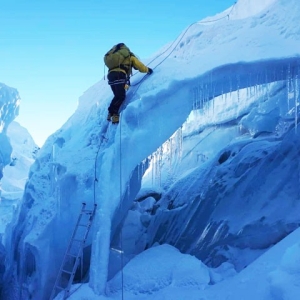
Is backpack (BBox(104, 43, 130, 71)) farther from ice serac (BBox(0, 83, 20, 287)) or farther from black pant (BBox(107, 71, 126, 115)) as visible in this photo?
ice serac (BBox(0, 83, 20, 287))

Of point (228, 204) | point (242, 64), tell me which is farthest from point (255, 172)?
point (242, 64)

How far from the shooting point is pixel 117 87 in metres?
6.28

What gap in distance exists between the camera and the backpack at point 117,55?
6.22 m

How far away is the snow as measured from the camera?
18.6 ft

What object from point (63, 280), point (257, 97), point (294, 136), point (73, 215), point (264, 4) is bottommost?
point (63, 280)

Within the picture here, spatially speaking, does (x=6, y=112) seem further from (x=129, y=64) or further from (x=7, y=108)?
(x=129, y=64)

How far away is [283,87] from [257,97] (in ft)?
6.07

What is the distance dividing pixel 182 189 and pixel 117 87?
4.49 metres

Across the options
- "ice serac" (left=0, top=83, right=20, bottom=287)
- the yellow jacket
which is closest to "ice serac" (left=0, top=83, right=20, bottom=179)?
"ice serac" (left=0, top=83, right=20, bottom=287)

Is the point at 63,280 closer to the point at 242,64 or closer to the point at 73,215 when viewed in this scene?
the point at 73,215

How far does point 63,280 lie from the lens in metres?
7.06

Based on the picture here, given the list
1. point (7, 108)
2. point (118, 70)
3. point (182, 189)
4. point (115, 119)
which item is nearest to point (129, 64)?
point (118, 70)

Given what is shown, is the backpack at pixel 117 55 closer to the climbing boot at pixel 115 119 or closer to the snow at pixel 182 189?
the snow at pixel 182 189

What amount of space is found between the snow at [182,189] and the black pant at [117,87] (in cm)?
18
